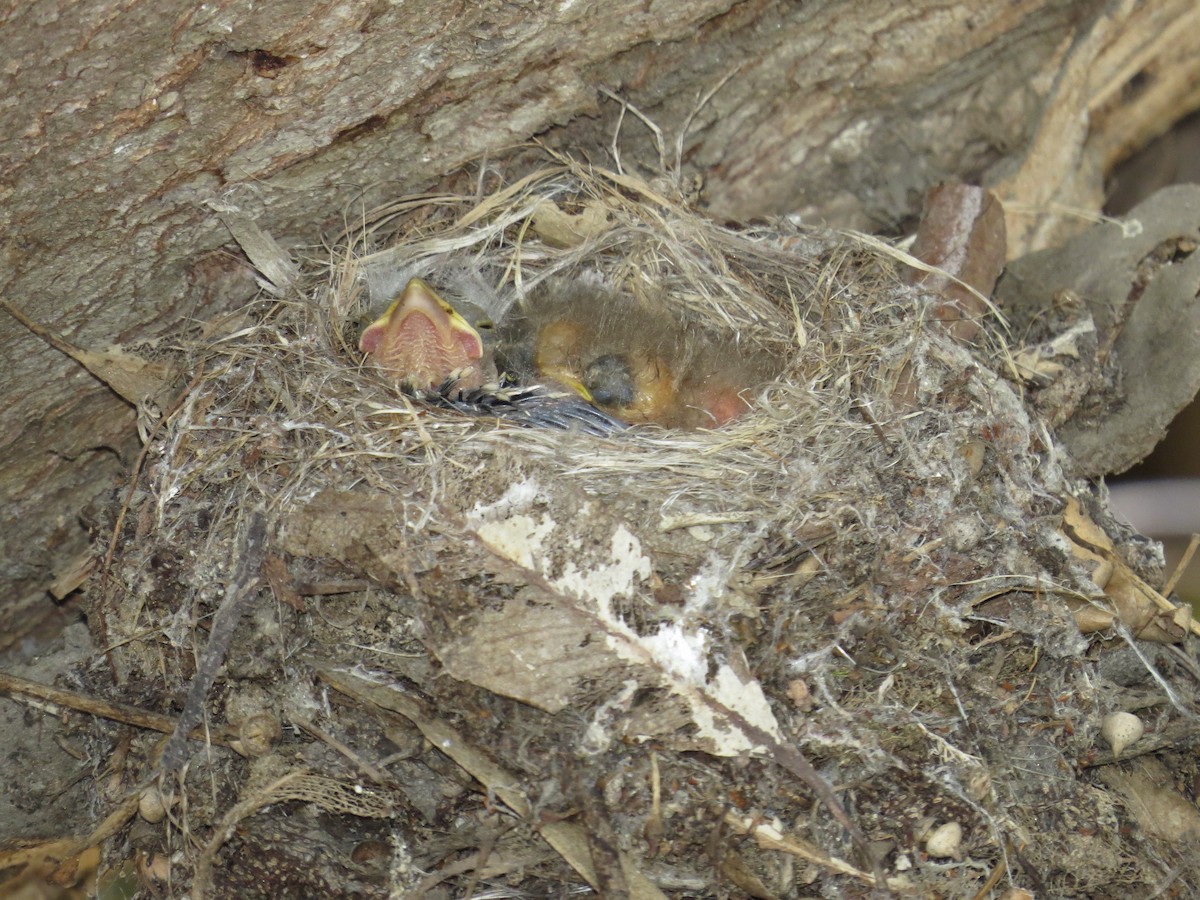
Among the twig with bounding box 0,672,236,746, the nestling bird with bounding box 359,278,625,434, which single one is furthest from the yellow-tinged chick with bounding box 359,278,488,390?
the twig with bounding box 0,672,236,746

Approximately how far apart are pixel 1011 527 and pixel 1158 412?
62 centimetres

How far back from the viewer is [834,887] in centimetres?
185

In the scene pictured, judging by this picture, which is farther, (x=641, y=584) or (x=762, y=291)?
(x=762, y=291)

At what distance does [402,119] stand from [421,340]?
1.72 ft

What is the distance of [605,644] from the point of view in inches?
75.0

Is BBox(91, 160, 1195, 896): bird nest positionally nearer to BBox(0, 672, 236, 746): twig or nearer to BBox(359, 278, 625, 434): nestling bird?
BBox(0, 672, 236, 746): twig

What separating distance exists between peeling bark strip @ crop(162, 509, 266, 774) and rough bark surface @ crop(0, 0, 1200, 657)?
0.56m

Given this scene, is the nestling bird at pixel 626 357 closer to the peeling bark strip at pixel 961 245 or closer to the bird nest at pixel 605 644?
the bird nest at pixel 605 644

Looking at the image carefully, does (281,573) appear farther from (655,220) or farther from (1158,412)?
(1158,412)

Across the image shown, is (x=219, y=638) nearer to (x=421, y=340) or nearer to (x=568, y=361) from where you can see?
(x=421, y=340)

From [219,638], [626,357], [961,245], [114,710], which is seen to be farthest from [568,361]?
[114,710]

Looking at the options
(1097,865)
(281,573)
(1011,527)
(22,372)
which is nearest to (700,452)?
(1011,527)

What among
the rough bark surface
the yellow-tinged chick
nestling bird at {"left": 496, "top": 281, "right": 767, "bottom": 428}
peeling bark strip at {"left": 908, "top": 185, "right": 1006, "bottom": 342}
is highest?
the rough bark surface

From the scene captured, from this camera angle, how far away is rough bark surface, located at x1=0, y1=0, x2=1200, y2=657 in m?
1.85
